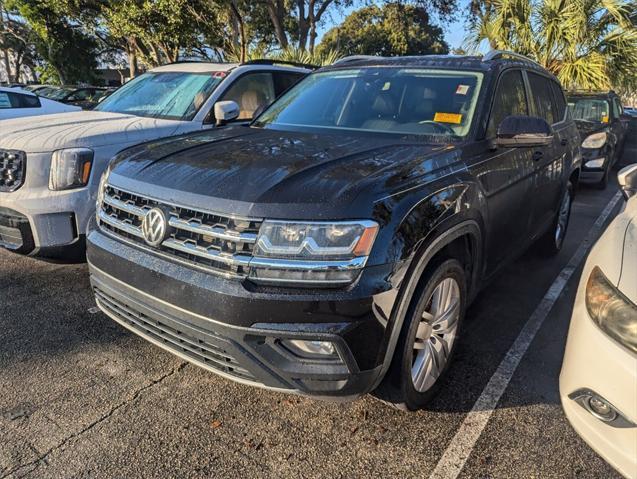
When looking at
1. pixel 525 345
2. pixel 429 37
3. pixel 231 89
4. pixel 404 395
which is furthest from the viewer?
pixel 429 37

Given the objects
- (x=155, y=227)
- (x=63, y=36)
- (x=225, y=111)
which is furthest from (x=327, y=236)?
(x=63, y=36)

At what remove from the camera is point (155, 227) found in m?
2.33

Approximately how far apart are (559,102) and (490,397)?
330 centimetres

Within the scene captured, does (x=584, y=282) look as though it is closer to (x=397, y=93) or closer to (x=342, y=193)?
(x=342, y=193)

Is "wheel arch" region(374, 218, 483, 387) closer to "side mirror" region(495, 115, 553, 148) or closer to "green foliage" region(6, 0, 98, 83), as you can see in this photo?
"side mirror" region(495, 115, 553, 148)

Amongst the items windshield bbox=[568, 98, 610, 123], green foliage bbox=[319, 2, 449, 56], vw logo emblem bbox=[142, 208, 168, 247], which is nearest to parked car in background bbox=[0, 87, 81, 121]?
vw logo emblem bbox=[142, 208, 168, 247]

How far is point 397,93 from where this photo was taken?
3381 mm

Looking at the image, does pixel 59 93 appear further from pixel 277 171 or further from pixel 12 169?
pixel 277 171

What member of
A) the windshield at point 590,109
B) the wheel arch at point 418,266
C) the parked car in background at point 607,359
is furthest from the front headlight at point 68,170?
the windshield at point 590,109

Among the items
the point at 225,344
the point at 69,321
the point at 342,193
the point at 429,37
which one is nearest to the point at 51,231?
the point at 69,321

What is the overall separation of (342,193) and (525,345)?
2.08 meters

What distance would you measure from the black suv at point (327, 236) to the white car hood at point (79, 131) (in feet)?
3.71

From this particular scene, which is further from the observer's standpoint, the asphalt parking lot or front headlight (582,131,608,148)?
front headlight (582,131,608,148)

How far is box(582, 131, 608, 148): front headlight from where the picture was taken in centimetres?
882
